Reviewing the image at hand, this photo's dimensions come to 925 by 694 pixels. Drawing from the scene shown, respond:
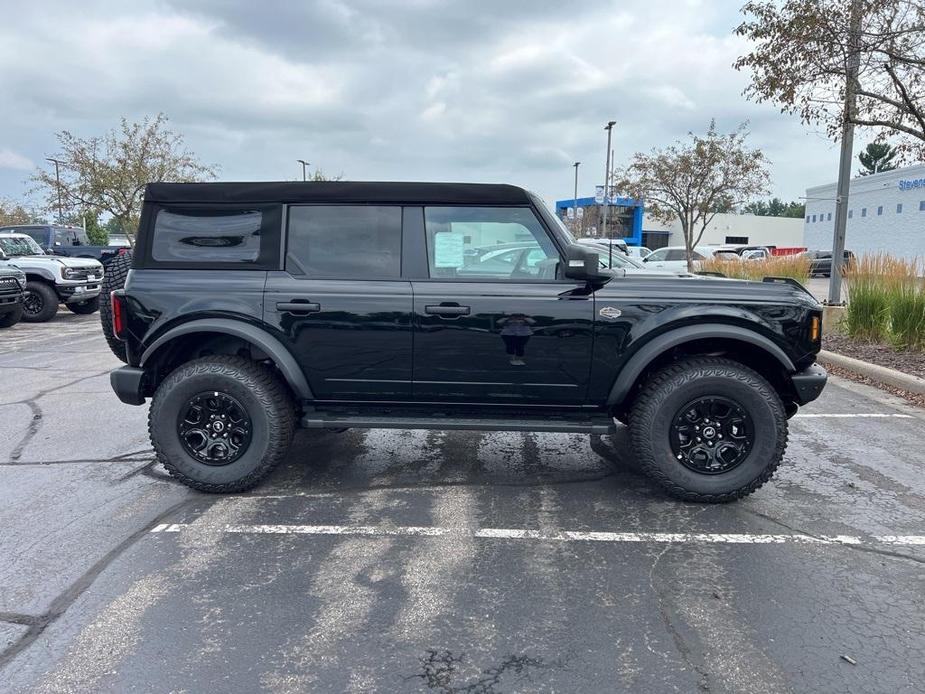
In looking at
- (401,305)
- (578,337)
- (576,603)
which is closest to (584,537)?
(576,603)

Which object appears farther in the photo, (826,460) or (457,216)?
(826,460)

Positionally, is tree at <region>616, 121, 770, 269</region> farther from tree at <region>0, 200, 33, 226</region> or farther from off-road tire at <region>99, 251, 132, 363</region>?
tree at <region>0, 200, 33, 226</region>

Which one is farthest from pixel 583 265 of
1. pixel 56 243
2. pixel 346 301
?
pixel 56 243

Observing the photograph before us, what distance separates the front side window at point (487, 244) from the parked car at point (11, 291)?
1109 centimetres

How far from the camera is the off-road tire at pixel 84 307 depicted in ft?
48.7

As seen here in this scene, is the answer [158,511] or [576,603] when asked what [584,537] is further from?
[158,511]

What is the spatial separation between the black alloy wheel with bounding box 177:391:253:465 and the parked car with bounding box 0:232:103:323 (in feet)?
36.7

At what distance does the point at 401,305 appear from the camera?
3945 mm

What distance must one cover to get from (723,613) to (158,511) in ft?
10.5

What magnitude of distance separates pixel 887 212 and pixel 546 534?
40.6 metres

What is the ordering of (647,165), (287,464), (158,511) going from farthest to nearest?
(647,165), (287,464), (158,511)

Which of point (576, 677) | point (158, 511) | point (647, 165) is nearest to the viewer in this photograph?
point (576, 677)

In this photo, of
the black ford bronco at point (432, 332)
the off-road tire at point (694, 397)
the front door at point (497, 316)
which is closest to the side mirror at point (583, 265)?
the black ford bronco at point (432, 332)

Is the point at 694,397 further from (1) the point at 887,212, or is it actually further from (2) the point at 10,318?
(1) the point at 887,212
